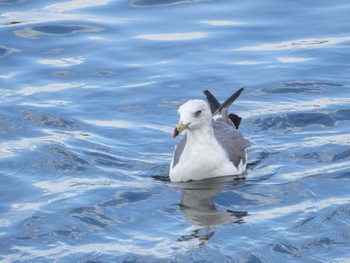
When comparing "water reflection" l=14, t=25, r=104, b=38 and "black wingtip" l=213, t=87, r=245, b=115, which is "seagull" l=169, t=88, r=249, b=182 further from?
"water reflection" l=14, t=25, r=104, b=38

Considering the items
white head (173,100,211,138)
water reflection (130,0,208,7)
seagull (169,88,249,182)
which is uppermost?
water reflection (130,0,208,7)

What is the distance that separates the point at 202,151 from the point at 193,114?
0.56m

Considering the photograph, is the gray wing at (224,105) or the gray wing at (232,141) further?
the gray wing at (224,105)

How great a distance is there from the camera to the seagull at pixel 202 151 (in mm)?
13781

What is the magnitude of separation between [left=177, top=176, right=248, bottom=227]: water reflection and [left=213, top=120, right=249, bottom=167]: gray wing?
1.10ft

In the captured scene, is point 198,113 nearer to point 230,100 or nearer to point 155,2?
point 230,100

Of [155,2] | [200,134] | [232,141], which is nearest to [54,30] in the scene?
[155,2]

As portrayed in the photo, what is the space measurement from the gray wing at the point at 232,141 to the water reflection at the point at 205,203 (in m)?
0.34

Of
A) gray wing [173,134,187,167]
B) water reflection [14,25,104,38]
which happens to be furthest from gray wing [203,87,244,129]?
water reflection [14,25,104,38]

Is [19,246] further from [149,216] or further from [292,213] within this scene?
[292,213]

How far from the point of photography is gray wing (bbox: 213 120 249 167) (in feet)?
46.3

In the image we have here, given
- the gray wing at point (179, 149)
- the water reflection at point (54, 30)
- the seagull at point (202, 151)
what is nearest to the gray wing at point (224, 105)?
the seagull at point (202, 151)

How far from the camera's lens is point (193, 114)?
13.7 metres

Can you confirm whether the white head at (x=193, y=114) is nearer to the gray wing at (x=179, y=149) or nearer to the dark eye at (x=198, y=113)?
the dark eye at (x=198, y=113)
